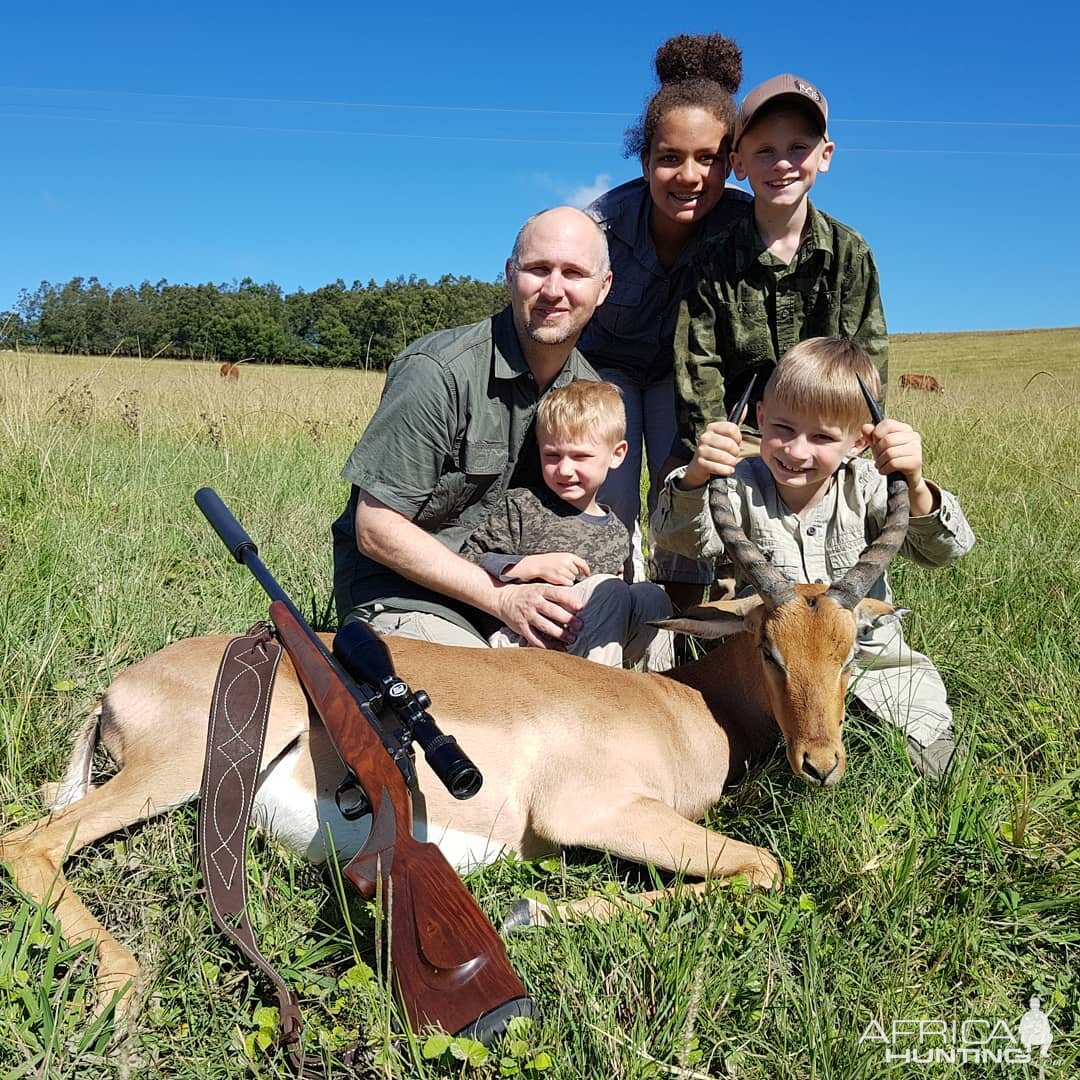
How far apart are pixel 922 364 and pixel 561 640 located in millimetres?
44352

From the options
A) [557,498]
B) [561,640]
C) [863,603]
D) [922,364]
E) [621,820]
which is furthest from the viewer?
[922,364]

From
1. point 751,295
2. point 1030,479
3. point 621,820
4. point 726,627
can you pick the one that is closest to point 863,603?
point 726,627

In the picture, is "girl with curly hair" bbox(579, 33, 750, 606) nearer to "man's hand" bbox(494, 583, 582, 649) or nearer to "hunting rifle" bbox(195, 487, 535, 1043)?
"man's hand" bbox(494, 583, 582, 649)

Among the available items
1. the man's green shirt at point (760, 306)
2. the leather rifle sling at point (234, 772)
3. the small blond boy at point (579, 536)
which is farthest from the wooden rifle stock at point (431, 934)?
the man's green shirt at point (760, 306)

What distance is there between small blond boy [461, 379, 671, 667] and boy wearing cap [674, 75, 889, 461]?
79 centimetres

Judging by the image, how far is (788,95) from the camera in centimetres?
461

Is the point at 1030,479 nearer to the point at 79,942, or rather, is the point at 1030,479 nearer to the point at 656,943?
the point at 656,943

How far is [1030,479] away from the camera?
8.28m

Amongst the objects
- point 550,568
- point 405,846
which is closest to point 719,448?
point 550,568

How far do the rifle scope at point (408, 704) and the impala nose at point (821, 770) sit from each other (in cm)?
113

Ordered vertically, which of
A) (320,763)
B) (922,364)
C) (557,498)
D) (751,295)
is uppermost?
(922,364)

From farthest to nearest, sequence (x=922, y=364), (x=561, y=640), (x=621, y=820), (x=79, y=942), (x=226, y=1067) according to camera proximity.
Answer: (x=922, y=364)
(x=561, y=640)
(x=621, y=820)
(x=79, y=942)
(x=226, y=1067)

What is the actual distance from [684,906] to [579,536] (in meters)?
2.13

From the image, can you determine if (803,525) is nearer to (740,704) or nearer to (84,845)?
(740,704)
